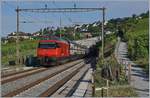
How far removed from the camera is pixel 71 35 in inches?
3858

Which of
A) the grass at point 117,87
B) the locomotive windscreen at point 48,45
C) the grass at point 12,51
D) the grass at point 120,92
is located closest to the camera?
the grass at point 120,92

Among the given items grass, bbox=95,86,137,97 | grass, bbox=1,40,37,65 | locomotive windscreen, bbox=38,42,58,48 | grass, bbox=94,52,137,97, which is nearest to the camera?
grass, bbox=95,86,137,97

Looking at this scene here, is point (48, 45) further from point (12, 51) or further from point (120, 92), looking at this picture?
point (120, 92)

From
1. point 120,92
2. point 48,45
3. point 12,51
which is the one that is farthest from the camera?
point 12,51

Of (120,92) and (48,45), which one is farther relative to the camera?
(48,45)

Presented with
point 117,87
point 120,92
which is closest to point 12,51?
point 117,87

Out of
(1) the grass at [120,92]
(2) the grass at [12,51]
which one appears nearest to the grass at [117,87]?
(1) the grass at [120,92]

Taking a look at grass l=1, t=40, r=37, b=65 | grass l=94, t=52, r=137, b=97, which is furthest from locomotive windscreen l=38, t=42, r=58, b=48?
grass l=94, t=52, r=137, b=97

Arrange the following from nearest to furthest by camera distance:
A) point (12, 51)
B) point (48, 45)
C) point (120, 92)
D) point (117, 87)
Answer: point (120, 92)
point (117, 87)
point (48, 45)
point (12, 51)

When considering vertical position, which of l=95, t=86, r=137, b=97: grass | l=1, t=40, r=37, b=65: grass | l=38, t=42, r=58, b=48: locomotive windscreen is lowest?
l=95, t=86, r=137, b=97: grass

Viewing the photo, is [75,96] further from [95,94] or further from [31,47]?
[31,47]

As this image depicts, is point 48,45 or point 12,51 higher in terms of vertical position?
point 48,45

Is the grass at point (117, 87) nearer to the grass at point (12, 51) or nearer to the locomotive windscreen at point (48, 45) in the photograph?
the locomotive windscreen at point (48, 45)

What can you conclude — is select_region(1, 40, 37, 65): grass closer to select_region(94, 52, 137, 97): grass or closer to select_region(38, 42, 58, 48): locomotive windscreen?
select_region(38, 42, 58, 48): locomotive windscreen
